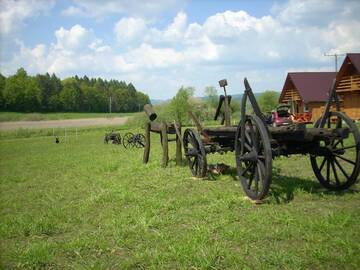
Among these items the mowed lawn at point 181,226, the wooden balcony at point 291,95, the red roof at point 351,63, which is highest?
the red roof at point 351,63

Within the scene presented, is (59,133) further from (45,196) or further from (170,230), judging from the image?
(170,230)

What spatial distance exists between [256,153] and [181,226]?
6.22 ft

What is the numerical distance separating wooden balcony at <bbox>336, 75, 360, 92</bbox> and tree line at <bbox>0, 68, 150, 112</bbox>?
78410 millimetres

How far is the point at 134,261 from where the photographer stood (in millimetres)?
4461

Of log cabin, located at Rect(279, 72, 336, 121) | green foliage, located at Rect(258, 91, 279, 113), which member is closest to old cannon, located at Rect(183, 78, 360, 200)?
log cabin, located at Rect(279, 72, 336, 121)

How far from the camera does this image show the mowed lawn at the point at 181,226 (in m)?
4.43

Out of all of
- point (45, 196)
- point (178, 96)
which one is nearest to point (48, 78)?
point (178, 96)

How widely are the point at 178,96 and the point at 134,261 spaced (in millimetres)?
54911

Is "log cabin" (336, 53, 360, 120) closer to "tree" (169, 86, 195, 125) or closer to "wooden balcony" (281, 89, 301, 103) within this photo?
"wooden balcony" (281, 89, 301, 103)

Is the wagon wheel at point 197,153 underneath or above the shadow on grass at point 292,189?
above

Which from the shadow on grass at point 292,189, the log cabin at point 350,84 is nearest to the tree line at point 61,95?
→ the log cabin at point 350,84

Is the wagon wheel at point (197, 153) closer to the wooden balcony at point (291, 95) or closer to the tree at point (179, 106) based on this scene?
the wooden balcony at point (291, 95)

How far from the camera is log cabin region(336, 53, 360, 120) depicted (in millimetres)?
30773

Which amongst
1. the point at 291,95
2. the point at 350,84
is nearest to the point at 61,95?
the point at 291,95
